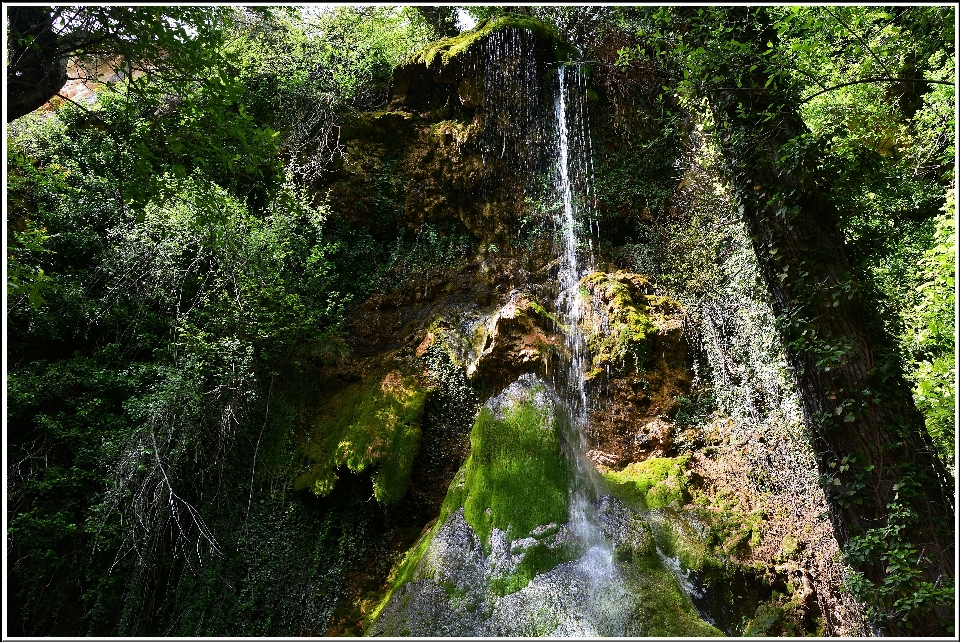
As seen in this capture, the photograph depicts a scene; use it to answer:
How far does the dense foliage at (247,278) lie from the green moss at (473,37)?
3.37 ft

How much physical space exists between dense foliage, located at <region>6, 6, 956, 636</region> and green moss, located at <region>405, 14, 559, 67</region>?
1027 millimetres

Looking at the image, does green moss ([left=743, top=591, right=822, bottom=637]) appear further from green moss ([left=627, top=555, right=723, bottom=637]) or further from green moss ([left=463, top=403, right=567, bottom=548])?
green moss ([left=463, top=403, right=567, bottom=548])

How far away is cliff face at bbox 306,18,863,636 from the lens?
161 inches

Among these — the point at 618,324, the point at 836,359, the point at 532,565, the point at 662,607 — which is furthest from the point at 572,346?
the point at 836,359

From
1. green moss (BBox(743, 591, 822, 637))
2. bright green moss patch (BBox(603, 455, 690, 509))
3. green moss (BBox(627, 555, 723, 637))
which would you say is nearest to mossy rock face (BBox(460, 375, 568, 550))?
green moss (BBox(627, 555, 723, 637))

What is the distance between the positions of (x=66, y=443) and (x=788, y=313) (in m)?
6.56

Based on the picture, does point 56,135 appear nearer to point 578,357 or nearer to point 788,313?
point 578,357

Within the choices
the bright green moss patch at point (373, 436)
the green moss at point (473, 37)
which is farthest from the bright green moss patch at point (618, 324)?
the green moss at point (473, 37)

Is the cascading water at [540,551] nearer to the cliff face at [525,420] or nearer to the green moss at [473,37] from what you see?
the cliff face at [525,420]

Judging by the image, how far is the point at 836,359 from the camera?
334 centimetres

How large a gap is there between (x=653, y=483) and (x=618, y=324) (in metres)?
1.84

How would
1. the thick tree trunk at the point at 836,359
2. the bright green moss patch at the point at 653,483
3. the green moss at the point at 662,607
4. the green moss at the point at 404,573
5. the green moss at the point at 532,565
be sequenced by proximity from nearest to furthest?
the thick tree trunk at the point at 836,359 < the green moss at the point at 662,607 < the green moss at the point at 532,565 < the green moss at the point at 404,573 < the bright green moss patch at the point at 653,483

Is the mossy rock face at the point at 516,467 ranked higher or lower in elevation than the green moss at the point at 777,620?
higher

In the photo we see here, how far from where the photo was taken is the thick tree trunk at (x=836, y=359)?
3.05 m
